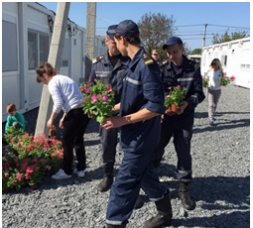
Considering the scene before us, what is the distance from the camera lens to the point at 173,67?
352cm

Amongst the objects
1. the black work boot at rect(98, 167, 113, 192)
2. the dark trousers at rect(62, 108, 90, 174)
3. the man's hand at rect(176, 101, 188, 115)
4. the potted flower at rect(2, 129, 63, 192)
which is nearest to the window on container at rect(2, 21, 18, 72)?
the potted flower at rect(2, 129, 63, 192)

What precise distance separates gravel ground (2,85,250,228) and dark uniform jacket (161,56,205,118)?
1217mm

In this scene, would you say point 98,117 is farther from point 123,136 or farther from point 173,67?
point 173,67

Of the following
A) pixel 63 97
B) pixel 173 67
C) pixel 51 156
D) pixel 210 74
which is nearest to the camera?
pixel 173 67

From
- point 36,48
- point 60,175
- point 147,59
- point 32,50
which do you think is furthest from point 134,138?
point 36,48

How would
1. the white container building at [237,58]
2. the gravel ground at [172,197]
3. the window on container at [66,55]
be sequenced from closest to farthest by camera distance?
the gravel ground at [172,197] → the window on container at [66,55] → the white container building at [237,58]

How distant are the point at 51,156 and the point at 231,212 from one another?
2.72 metres

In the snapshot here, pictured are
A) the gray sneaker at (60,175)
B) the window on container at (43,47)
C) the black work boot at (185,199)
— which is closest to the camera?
the black work boot at (185,199)

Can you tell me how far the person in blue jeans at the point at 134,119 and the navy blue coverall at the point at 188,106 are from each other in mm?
963

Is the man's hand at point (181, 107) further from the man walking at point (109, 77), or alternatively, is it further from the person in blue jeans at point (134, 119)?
the person in blue jeans at point (134, 119)

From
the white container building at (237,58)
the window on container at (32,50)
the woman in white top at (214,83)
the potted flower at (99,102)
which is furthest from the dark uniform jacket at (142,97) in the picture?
the white container building at (237,58)

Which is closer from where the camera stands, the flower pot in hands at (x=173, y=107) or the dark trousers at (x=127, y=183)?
the dark trousers at (x=127, y=183)

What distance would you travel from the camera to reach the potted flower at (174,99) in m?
3.37

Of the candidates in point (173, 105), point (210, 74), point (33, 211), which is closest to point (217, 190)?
point (173, 105)
